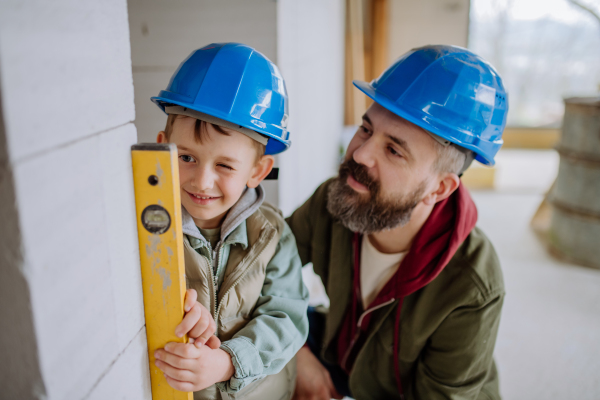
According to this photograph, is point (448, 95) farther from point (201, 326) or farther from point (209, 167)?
point (201, 326)

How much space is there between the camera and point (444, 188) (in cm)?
161

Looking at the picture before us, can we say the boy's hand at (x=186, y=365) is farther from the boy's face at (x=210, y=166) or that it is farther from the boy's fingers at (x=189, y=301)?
the boy's face at (x=210, y=166)

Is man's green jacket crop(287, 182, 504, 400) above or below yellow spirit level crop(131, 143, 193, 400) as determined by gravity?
below

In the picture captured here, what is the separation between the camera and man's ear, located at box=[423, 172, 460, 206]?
61.9 inches

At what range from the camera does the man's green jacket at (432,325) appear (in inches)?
59.3

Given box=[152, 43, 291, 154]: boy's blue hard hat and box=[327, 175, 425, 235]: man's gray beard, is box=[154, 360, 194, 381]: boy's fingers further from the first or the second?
box=[327, 175, 425, 235]: man's gray beard

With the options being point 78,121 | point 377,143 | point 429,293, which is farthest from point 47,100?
point 429,293

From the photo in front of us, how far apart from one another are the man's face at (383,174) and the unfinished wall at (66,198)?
3.30 ft

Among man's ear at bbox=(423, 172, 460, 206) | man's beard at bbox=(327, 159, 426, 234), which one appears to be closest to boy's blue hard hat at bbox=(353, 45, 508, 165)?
man's ear at bbox=(423, 172, 460, 206)

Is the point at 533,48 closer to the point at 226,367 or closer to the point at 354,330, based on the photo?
the point at 354,330

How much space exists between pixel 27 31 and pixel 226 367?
748mm

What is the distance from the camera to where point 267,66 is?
116cm

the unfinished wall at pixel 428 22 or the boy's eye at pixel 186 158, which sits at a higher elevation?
the unfinished wall at pixel 428 22

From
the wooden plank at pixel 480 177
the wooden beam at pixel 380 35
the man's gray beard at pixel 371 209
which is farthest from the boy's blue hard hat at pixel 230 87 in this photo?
the wooden beam at pixel 380 35
